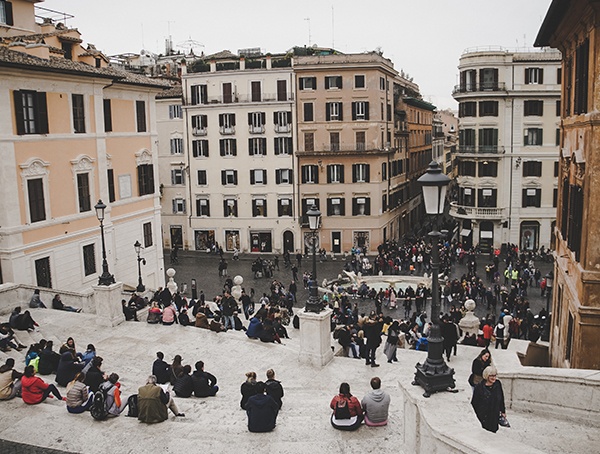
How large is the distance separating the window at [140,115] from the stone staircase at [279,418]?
1662 centimetres

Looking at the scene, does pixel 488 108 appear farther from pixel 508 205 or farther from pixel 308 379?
pixel 308 379

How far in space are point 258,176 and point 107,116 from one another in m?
22.4

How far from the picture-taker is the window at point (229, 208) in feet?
174

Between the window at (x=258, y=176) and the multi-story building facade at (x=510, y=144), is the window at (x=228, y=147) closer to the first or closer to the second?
the window at (x=258, y=176)

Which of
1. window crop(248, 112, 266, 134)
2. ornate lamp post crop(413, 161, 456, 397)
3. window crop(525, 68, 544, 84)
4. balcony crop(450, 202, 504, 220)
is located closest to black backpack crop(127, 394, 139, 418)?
ornate lamp post crop(413, 161, 456, 397)

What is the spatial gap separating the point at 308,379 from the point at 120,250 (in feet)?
59.4

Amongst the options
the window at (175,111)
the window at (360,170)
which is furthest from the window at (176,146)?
the window at (360,170)

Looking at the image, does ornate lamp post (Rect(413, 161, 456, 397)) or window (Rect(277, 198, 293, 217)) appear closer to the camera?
ornate lamp post (Rect(413, 161, 456, 397))

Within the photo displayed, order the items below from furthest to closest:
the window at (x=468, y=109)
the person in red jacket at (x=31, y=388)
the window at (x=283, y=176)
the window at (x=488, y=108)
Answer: the window at (x=283, y=176), the window at (x=468, y=109), the window at (x=488, y=108), the person in red jacket at (x=31, y=388)

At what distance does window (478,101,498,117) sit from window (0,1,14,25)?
34.3 metres

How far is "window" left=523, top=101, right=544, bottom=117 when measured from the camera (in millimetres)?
Answer: 47969

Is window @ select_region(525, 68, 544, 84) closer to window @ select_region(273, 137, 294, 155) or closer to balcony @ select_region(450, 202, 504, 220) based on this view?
balcony @ select_region(450, 202, 504, 220)

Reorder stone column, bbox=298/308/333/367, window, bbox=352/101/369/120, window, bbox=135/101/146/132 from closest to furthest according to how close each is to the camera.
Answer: stone column, bbox=298/308/333/367 < window, bbox=135/101/146/132 < window, bbox=352/101/369/120

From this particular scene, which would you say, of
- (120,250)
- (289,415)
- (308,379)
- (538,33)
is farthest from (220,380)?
→ (120,250)
